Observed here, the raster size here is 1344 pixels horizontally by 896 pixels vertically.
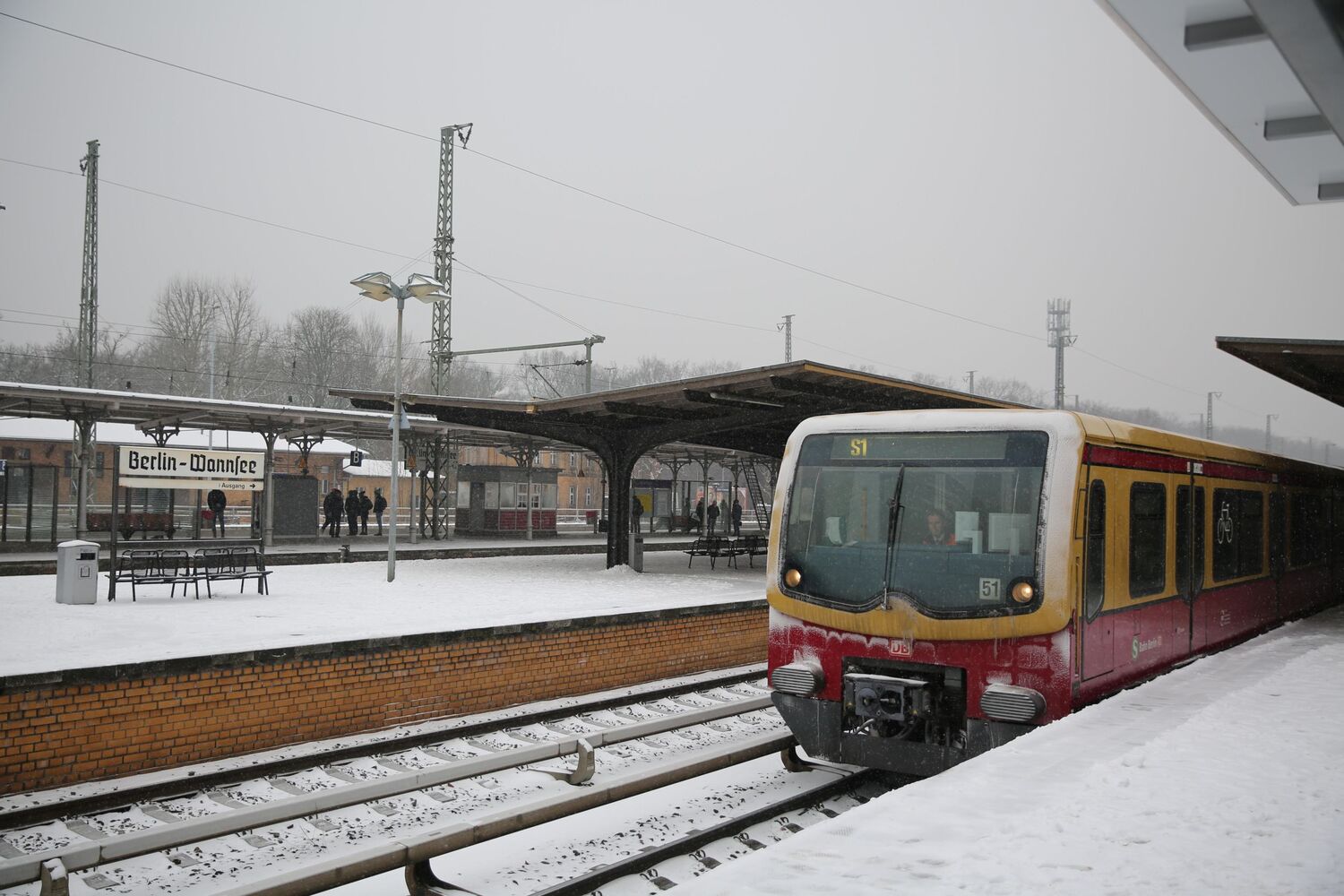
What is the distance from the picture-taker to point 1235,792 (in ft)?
14.9

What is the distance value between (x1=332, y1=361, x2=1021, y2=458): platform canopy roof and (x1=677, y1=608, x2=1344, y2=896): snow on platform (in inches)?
314

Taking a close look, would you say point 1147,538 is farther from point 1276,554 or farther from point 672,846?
point 1276,554

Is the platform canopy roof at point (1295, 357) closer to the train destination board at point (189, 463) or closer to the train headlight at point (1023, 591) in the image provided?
the train headlight at point (1023, 591)

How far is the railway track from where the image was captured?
5152 mm

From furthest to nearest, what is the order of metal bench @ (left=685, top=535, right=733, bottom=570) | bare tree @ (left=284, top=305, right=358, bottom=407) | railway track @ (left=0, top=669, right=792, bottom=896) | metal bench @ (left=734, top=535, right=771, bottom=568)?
bare tree @ (left=284, top=305, right=358, bottom=407) < metal bench @ (left=734, top=535, right=771, bottom=568) < metal bench @ (left=685, top=535, right=733, bottom=570) < railway track @ (left=0, top=669, right=792, bottom=896)

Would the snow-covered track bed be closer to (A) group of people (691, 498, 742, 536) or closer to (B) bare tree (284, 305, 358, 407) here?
(A) group of people (691, 498, 742, 536)

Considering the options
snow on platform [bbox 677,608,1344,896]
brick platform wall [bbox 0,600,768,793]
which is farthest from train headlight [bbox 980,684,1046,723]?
brick platform wall [bbox 0,600,768,793]

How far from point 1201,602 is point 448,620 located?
752 cm

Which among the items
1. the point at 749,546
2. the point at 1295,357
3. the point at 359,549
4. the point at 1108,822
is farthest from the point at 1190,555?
the point at 359,549

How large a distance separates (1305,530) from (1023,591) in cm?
872

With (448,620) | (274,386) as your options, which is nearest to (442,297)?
(448,620)

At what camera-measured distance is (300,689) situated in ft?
28.5

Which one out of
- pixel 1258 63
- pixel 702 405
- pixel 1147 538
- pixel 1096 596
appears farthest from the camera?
pixel 702 405

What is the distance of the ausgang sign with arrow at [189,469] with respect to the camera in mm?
13242
